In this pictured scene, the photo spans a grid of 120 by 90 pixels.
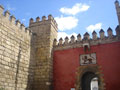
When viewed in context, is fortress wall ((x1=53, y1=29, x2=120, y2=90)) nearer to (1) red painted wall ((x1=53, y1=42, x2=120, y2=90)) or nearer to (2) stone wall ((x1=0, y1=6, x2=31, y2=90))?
(1) red painted wall ((x1=53, y1=42, x2=120, y2=90))

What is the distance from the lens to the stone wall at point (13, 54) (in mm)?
5980

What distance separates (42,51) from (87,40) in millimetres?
2702

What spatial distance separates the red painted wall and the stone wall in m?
1.83

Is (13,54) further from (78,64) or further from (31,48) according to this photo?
(78,64)

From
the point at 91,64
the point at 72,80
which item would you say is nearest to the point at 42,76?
the point at 72,80

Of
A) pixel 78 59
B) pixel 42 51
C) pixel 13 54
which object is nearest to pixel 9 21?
pixel 13 54

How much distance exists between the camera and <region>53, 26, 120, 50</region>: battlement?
749cm

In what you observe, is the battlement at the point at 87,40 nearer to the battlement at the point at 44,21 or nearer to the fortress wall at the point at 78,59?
the fortress wall at the point at 78,59

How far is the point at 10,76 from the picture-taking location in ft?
20.5

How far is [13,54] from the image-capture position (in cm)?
661

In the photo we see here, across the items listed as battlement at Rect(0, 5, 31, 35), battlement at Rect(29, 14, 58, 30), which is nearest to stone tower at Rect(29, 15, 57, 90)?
battlement at Rect(29, 14, 58, 30)

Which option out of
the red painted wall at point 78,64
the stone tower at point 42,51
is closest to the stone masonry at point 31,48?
the stone tower at point 42,51

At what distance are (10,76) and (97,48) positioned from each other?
4643 millimetres

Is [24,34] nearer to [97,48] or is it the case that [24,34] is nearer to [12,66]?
[12,66]
